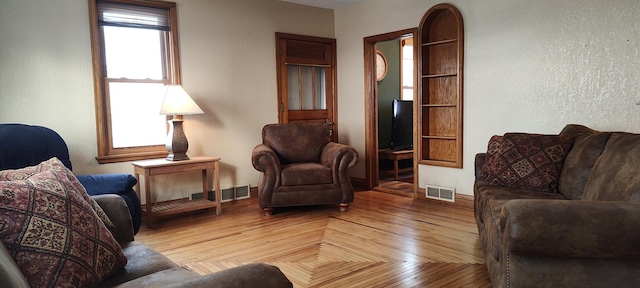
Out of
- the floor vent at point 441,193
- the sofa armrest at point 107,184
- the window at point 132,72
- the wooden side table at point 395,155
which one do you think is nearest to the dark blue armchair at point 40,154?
the sofa armrest at point 107,184

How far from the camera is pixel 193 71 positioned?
4484 millimetres

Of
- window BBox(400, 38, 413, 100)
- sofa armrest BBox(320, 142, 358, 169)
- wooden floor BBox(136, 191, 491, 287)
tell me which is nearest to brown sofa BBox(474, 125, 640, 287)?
wooden floor BBox(136, 191, 491, 287)

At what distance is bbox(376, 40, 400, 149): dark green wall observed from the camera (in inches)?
261

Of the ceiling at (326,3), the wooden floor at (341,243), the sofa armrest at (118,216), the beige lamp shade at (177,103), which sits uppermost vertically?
the ceiling at (326,3)

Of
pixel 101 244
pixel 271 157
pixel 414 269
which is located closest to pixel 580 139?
pixel 414 269

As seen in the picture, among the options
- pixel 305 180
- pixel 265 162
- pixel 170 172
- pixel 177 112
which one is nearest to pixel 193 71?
pixel 177 112

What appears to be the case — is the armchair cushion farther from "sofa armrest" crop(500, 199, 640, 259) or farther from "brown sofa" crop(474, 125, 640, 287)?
"sofa armrest" crop(500, 199, 640, 259)

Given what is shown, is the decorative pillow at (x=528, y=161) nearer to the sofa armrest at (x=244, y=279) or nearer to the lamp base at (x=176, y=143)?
the sofa armrest at (x=244, y=279)

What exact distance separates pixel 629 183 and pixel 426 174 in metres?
2.83

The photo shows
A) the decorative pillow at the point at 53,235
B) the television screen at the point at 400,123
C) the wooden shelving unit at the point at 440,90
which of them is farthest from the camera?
the television screen at the point at 400,123

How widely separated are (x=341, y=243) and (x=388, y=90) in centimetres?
391

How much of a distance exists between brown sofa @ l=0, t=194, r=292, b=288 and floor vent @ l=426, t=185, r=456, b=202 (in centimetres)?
338

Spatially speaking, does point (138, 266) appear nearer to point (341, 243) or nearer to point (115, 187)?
point (115, 187)

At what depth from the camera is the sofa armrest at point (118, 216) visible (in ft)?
6.10
